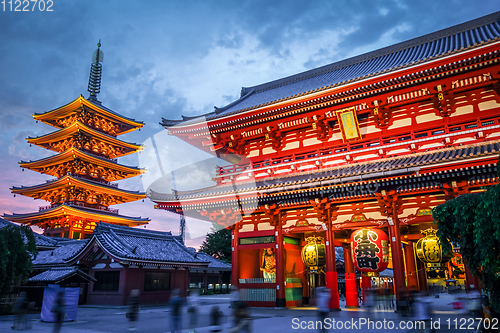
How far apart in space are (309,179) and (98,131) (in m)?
38.2

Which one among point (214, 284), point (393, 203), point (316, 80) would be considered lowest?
point (214, 284)

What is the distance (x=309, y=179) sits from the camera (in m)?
15.0

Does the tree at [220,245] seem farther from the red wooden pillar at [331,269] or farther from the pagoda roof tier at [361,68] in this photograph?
the red wooden pillar at [331,269]

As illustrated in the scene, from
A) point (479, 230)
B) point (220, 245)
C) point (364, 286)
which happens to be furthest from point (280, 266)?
point (220, 245)

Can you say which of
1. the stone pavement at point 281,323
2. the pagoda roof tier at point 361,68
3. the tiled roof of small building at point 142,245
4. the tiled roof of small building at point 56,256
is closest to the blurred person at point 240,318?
the stone pavement at point 281,323

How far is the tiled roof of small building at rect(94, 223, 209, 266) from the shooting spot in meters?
21.7

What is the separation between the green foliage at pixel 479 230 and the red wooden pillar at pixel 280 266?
9.16 meters

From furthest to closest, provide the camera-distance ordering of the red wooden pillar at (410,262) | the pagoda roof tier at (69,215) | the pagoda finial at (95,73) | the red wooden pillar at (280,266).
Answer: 1. the pagoda finial at (95,73)
2. the pagoda roof tier at (69,215)
3. the red wooden pillar at (410,262)
4. the red wooden pillar at (280,266)

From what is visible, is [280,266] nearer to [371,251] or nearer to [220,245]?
[371,251]

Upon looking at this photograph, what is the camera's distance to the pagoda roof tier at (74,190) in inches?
1615

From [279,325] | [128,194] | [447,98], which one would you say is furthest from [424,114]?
[128,194]

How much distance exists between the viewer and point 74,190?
1677 inches

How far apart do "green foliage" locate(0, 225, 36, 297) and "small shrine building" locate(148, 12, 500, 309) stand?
6.79 meters

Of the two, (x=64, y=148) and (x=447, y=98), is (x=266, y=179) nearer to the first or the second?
(x=447, y=98)
